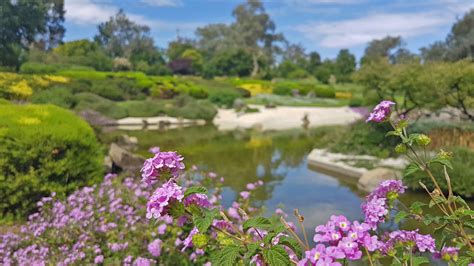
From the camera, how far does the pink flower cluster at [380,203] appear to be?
1405 mm

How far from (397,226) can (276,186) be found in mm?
2647

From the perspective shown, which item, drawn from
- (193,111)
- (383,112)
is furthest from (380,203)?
(193,111)

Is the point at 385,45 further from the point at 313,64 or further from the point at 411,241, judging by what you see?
the point at 411,241

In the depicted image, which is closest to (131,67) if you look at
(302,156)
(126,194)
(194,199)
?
(302,156)

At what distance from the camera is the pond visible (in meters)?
6.20

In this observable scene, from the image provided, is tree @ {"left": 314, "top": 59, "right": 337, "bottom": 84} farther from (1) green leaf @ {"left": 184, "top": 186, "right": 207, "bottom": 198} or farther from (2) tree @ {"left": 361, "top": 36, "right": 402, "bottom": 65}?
(1) green leaf @ {"left": 184, "top": 186, "right": 207, "bottom": 198}

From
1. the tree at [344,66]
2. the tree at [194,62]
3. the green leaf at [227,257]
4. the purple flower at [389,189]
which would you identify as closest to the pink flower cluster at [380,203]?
the purple flower at [389,189]

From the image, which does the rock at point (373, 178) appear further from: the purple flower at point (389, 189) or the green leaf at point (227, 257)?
the green leaf at point (227, 257)

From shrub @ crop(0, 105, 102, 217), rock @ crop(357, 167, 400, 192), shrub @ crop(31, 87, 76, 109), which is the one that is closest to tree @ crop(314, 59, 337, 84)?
shrub @ crop(31, 87, 76, 109)

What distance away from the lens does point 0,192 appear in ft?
15.8

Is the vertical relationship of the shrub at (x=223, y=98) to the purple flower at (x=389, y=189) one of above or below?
below

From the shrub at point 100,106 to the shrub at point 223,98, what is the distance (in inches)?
251

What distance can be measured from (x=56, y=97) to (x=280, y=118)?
998 centimetres

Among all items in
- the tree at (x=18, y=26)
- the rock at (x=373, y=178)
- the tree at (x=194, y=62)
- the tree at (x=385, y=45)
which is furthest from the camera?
the tree at (x=385, y=45)
